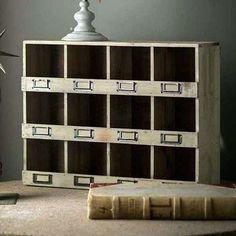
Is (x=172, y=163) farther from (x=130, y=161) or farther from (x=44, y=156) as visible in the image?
(x=44, y=156)

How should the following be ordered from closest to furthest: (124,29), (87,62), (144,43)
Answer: (144,43), (87,62), (124,29)

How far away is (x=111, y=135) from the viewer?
6.56 ft

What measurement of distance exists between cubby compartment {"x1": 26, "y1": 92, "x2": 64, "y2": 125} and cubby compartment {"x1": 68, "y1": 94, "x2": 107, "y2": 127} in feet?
0.13

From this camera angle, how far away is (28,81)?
2.06 metres

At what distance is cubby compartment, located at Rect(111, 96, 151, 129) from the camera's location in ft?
6.61

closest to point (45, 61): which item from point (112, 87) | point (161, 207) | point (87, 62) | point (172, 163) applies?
point (87, 62)

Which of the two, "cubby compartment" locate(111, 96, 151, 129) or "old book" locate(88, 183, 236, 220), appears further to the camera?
"cubby compartment" locate(111, 96, 151, 129)

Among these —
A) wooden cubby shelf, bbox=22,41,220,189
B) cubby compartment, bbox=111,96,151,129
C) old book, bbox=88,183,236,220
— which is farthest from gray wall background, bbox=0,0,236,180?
old book, bbox=88,183,236,220

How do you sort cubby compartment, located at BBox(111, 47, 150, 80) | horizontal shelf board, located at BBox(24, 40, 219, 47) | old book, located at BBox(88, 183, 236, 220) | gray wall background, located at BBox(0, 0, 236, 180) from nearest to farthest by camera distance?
1. old book, located at BBox(88, 183, 236, 220)
2. horizontal shelf board, located at BBox(24, 40, 219, 47)
3. cubby compartment, located at BBox(111, 47, 150, 80)
4. gray wall background, located at BBox(0, 0, 236, 180)

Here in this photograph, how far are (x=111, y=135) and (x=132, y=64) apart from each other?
188 millimetres

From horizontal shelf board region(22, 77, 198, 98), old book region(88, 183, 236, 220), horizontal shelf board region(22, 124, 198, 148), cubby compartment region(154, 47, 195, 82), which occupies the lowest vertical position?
old book region(88, 183, 236, 220)

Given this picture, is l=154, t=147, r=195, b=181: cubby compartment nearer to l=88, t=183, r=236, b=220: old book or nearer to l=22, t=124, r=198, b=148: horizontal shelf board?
l=22, t=124, r=198, b=148: horizontal shelf board

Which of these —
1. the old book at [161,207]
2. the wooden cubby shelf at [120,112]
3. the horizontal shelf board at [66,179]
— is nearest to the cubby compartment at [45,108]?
the wooden cubby shelf at [120,112]

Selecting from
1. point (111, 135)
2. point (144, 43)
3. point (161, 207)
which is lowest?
point (161, 207)
